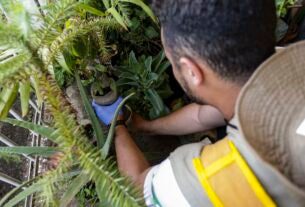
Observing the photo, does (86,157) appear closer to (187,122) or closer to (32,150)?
(32,150)

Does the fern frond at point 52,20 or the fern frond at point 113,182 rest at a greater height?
the fern frond at point 52,20

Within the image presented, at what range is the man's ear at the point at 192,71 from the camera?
3.21 ft

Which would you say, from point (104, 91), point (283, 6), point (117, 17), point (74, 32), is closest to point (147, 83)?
point (104, 91)

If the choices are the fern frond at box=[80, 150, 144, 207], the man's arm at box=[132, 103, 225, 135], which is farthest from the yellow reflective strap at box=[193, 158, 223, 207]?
the man's arm at box=[132, 103, 225, 135]

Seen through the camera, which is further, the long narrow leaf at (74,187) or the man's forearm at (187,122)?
the man's forearm at (187,122)

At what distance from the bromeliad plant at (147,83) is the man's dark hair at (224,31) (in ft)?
2.24

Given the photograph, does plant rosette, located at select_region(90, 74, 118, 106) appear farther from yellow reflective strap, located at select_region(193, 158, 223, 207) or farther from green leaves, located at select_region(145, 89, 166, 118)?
yellow reflective strap, located at select_region(193, 158, 223, 207)

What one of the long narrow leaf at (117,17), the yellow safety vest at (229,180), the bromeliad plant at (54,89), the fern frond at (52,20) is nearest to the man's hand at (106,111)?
the bromeliad plant at (54,89)

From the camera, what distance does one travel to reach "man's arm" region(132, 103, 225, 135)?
1.52m

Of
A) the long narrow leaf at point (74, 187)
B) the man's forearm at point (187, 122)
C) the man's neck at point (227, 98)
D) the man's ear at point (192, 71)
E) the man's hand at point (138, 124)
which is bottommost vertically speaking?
the man's forearm at point (187, 122)

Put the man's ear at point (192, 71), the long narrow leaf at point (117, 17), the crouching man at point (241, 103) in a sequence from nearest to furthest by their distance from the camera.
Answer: the crouching man at point (241, 103) < the man's ear at point (192, 71) < the long narrow leaf at point (117, 17)

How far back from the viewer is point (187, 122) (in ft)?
5.17

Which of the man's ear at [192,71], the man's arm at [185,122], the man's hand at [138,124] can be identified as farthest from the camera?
the man's hand at [138,124]

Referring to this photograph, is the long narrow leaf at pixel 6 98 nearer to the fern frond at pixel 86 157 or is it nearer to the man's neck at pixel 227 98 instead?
the fern frond at pixel 86 157
